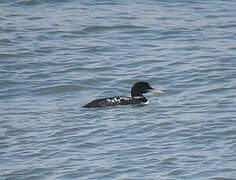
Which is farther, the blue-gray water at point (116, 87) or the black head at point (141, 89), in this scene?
the black head at point (141, 89)

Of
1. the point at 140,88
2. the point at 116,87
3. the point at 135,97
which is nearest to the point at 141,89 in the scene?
the point at 140,88

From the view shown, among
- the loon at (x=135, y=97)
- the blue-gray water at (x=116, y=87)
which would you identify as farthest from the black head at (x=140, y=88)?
the blue-gray water at (x=116, y=87)

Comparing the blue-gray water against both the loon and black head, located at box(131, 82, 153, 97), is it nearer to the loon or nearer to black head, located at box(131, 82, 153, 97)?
the loon

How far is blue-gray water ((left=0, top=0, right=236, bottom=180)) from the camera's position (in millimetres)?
11430

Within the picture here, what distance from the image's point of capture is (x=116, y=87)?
55.5ft

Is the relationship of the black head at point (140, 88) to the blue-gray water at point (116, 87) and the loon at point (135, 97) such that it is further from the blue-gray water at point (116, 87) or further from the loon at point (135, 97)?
the blue-gray water at point (116, 87)

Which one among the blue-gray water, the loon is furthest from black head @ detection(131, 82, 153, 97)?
the blue-gray water

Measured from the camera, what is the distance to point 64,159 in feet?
38.1

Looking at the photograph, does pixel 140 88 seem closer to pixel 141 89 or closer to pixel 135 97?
pixel 141 89

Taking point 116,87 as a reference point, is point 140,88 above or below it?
above

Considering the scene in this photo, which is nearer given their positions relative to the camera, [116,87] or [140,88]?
[140,88]

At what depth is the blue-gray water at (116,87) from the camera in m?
11.4

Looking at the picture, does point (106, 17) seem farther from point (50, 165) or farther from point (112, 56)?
point (50, 165)

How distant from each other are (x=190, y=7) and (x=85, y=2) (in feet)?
10.1
